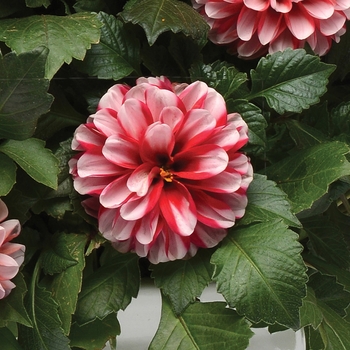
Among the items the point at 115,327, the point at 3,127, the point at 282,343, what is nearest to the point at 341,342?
the point at 282,343

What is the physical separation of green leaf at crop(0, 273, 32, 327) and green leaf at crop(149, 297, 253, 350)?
4.4 inches

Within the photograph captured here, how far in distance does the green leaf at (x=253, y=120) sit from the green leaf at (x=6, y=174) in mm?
184

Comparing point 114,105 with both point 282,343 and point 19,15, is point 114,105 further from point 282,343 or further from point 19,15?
point 282,343

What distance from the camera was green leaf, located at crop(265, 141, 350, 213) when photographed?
465 millimetres

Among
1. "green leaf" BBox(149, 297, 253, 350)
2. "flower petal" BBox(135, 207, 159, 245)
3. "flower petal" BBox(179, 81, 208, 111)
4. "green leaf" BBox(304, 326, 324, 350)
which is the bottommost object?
"green leaf" BBox(304, 326, 324, 350)

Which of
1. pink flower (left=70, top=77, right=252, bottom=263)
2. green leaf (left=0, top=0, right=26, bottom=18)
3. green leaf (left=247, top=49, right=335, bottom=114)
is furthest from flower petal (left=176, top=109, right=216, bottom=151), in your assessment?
green leaf (left=0, top=0, right=26, bottom=18)

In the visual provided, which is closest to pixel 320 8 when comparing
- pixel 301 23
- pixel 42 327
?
pixel 301 23

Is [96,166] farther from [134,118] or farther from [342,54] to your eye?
[342,54]

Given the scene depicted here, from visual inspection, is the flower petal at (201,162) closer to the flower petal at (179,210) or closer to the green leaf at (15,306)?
the flower petal at (179,210)

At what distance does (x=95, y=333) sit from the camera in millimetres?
494

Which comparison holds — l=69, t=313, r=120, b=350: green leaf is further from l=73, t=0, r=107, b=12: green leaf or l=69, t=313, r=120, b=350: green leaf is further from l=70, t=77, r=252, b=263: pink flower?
l=73, t=0, r=107, b=12: green leaf

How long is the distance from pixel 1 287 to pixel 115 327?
0.41 feet

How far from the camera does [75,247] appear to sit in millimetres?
474

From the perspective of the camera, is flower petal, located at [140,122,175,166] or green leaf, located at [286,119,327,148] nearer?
flower petal, located at [140,122,175,166]
